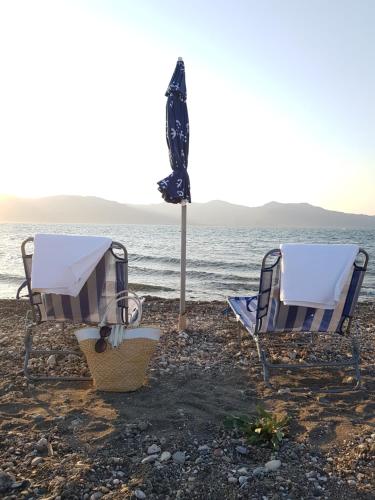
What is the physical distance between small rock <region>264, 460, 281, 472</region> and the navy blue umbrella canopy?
3789 millimetres

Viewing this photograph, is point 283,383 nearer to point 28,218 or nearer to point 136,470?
point 136,470

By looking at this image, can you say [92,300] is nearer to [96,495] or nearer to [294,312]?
[294,312]

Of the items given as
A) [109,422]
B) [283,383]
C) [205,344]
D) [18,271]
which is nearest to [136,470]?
[109,422]

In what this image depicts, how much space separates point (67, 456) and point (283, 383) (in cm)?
238

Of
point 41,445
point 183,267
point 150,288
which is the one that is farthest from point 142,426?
point 150,288

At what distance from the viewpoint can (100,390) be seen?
4.27 m

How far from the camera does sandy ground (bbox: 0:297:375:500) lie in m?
2.76

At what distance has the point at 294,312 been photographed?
16.0 ft

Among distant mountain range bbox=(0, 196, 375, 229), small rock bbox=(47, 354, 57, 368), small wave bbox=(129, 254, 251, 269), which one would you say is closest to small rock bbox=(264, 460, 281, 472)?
small rock bbox=(47, 354, 57, 368)

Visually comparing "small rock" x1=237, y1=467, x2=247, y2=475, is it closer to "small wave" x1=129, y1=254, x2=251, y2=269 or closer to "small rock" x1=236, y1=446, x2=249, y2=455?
"small rock" x1=236, y1=446, x2=249, y2=455

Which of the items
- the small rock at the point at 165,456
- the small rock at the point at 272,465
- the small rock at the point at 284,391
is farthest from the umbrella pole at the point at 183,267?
the small rock at the point at 272,465

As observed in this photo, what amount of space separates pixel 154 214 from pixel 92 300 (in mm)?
164415

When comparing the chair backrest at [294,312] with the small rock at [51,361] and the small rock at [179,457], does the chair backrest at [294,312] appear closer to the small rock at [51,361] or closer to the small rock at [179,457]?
the small rock at [179,457]

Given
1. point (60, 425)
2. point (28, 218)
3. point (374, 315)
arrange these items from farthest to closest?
point (28, 218) → point (374, 315) → point (60, 425)
